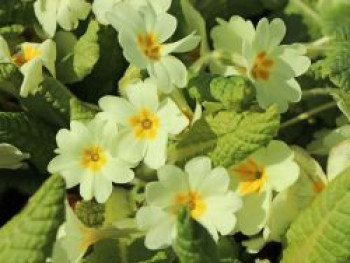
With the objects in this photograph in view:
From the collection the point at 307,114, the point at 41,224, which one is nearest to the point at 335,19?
the point at 307,114

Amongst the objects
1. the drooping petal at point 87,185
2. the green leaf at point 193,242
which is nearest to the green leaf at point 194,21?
the drooping petal at point 87,185

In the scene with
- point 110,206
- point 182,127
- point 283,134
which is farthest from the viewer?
point 283,134

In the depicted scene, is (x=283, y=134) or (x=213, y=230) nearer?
(x=213, y=230)

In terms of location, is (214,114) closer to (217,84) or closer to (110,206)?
(217,84)

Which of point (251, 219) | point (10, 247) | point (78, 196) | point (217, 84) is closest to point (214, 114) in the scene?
point (217, 84)

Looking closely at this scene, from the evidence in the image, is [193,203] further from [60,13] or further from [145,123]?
[60,13]

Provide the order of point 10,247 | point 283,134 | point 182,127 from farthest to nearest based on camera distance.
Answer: point 283,134
point 182,127
point 10,247

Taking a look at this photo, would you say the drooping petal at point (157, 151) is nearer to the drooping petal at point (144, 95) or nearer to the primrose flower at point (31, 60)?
the drooping petal at point (144, 95)

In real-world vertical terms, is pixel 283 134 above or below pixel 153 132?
below
